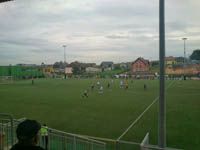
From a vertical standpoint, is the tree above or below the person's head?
above

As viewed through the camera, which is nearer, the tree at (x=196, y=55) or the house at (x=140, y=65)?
the house at (x=140, y=65)

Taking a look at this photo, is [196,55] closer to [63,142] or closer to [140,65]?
[140,65]

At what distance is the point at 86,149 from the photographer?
6.50 meters

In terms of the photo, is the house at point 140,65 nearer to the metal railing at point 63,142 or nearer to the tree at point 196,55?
the tree at point 196,55

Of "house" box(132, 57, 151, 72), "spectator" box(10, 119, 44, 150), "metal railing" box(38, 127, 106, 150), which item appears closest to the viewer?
"spectator" box(10, 119, 44, 150)

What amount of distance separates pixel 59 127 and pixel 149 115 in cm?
677

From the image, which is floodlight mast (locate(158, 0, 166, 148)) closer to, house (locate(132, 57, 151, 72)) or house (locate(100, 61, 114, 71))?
house (locate(132, 57, 151, 72))

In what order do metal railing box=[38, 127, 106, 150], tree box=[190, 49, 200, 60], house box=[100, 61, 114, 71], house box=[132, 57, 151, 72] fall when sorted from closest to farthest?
metal railing box=[38, 127, 106, 150] < house box=[132, 57, 151, 72] < tree box=[190, 49, 200, 60] < house box=[100, 61, 114, 71]

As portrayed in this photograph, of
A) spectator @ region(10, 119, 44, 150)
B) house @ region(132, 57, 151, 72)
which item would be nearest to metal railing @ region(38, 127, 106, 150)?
spectator @ region(10, 119, 44, 150)

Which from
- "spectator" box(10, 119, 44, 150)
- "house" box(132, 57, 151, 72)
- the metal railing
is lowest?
the metal railing

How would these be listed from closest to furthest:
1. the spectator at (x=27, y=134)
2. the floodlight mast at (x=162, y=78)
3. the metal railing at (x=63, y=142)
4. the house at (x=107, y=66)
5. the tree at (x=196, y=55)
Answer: the spectator at (x=27, y=134)
the floodlight mast at (x=162, y=78)
the metal railing at (x=63, y=142)
the tree at (x=196, y=55)
the house at (x=107, y=66)

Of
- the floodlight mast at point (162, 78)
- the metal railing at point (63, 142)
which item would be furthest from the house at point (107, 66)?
the floodlight mast at point (162, 78)

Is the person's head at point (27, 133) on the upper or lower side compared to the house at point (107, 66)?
lower

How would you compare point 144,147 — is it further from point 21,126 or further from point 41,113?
point 41,113
